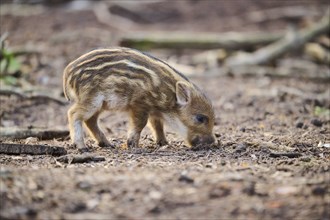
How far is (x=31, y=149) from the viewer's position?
6.65 meters

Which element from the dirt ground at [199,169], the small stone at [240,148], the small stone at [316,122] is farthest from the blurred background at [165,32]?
the small stone at [240,148]

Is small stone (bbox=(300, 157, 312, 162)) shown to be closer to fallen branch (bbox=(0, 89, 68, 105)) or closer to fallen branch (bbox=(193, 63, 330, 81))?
fallen branch (bbox=(0, 89, 68, 105))

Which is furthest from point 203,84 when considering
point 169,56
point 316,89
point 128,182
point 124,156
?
point 128,182

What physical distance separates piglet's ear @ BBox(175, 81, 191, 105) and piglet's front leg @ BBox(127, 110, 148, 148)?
1.33 ft

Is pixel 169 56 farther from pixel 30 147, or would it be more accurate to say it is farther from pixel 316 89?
pixel 30 147

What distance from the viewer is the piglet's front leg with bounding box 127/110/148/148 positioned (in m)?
7.28

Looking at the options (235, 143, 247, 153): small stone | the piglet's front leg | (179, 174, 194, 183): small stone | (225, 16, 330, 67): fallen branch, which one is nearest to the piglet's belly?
the piglet's front leg

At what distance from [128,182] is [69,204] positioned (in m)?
0.54

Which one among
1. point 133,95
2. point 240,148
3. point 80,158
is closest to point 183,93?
point 133,95

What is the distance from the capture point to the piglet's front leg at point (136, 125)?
23.9 ft

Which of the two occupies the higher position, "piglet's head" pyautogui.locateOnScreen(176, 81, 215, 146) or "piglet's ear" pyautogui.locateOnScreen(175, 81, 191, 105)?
"piglet's ear" pyautogui.locateOnScreen(175, 81, 191, 105)

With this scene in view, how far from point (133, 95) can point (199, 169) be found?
6.42 ft

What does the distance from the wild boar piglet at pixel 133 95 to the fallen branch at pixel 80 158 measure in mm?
763

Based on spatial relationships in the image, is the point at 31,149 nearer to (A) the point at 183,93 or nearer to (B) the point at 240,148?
(A) the point at 183,93
